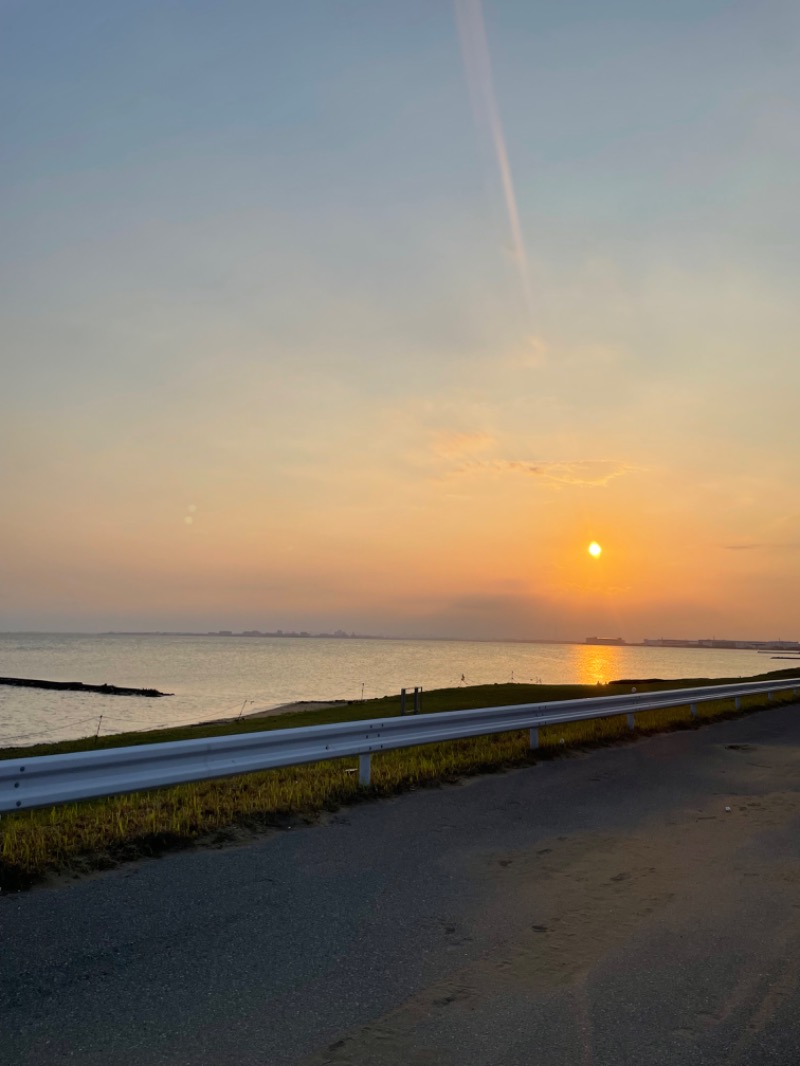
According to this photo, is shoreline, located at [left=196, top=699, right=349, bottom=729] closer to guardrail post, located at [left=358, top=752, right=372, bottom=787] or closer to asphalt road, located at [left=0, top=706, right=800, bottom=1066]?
guardrail post, located at [left=358, top=752, right=372, bottom=787]

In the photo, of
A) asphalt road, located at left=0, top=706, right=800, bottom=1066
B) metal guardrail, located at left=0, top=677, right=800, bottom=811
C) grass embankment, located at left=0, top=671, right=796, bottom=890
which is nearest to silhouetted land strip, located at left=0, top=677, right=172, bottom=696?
grass embankment, located at left=0, top=671, right=796, bottom=890

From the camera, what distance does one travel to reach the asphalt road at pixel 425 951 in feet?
10.8

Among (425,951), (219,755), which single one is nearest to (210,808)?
(219,755)

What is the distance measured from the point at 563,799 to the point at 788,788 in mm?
3112

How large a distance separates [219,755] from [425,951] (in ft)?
10.4

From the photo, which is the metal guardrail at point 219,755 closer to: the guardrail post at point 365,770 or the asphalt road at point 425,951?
the guardrail post at point 365,770

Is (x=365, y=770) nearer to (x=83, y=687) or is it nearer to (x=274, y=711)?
(x=274, y=711)

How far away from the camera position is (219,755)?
6926 mm

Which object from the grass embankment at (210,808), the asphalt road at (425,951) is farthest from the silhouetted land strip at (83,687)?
the asphalt road at (425,951)

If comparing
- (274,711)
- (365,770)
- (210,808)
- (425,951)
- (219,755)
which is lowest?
(274,711)

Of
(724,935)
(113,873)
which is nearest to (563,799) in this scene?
(724,935)

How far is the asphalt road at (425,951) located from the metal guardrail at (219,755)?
702 millimetres

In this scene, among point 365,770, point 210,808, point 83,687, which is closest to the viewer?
point 210,808

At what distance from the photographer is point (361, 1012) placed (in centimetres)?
356
